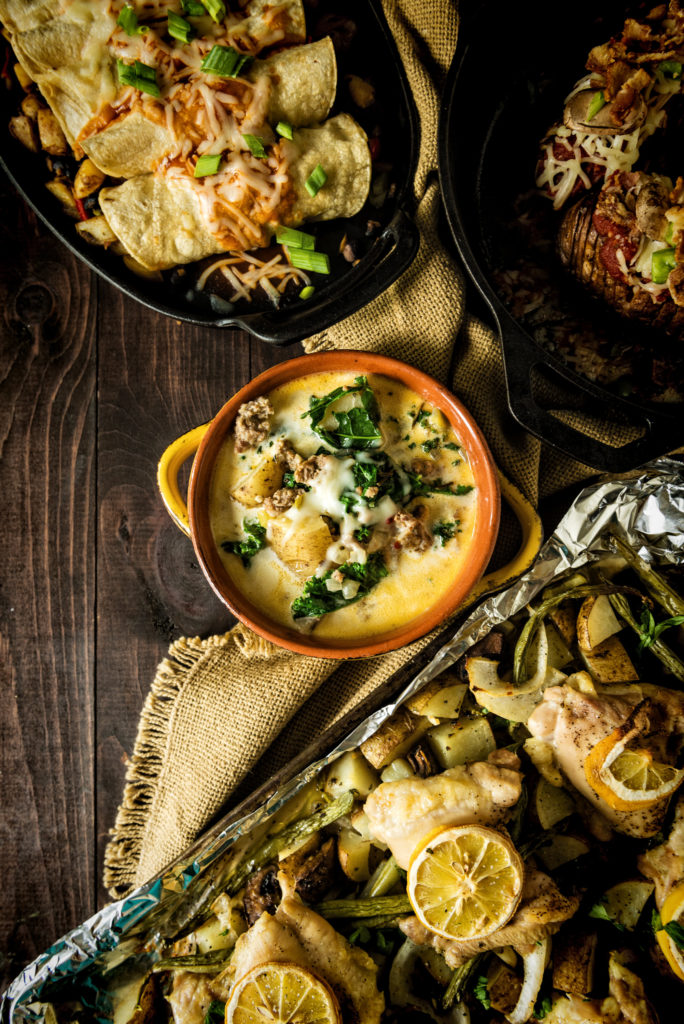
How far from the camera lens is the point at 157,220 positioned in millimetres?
2432

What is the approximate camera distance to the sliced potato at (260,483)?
244cm

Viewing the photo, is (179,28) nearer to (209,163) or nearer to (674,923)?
(209,163)

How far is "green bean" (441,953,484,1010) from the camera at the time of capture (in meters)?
2.51

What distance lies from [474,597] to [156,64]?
205 cm

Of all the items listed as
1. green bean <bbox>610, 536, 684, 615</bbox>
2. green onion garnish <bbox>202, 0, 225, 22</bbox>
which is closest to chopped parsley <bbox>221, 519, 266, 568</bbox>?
green bean <bbox>610, 536, 684, 615</bbox>

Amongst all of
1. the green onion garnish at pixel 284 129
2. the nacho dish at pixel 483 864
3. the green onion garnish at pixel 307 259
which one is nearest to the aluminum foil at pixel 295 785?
the nacho dish at pixel 483 864

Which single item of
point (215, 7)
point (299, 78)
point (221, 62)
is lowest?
point (299, 78)

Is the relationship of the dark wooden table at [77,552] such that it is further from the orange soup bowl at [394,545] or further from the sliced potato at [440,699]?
the sliced potato at [440,699]

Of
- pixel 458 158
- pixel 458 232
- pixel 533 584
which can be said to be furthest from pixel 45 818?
pixel 458 158

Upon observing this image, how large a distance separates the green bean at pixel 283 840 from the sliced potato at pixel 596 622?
38.7 inches

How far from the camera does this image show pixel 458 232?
2.21 m

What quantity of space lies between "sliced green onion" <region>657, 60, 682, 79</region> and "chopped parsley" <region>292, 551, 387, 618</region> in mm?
1777

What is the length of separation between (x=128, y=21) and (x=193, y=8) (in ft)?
0.69

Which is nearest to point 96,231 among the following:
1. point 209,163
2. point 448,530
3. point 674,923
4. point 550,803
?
point 209,163
